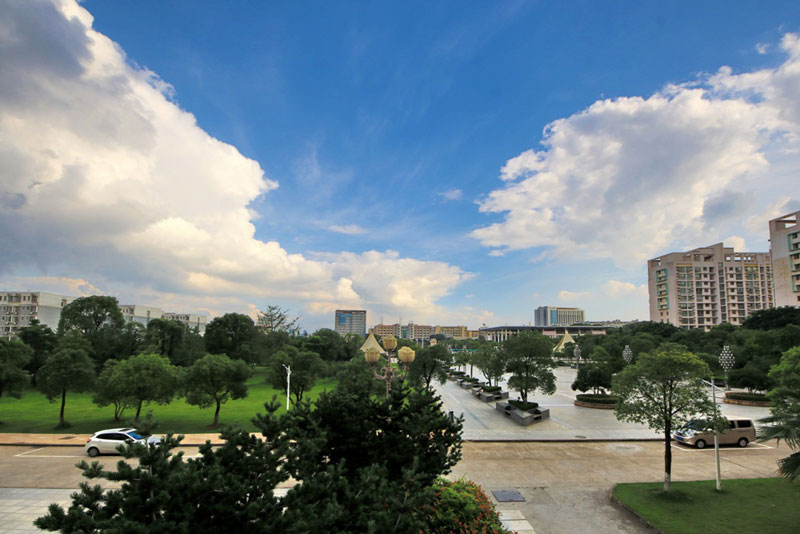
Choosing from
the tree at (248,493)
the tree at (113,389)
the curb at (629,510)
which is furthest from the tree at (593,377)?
the tree at (113,389)

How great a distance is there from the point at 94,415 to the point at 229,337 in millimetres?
27798

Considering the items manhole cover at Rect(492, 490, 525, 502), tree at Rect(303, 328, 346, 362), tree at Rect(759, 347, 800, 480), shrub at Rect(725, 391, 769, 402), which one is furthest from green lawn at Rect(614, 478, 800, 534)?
tree at Rect(303, 328, 346, 362)

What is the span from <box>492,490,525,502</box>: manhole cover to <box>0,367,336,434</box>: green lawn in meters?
9.57

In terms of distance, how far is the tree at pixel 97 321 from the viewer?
1634 inches

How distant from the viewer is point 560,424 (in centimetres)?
2172

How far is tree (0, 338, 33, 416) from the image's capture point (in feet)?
67.2

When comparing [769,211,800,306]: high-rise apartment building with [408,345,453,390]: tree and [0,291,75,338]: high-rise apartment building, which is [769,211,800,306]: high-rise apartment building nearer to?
[408,345,453,390]: tree

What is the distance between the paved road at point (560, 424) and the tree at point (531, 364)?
1986 millimetres

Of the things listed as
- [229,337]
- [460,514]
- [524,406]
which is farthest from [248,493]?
[229,337]

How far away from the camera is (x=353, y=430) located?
6.45m

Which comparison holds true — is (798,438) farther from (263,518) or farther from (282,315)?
(282,315)

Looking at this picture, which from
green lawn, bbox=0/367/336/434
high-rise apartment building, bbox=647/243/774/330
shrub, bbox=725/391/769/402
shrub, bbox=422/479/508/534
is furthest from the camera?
high-rise apartment building, bbox=647/243/774/330

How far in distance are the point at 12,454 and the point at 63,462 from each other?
122 inches

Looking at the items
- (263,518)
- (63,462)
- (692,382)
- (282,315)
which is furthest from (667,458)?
(282,315)
